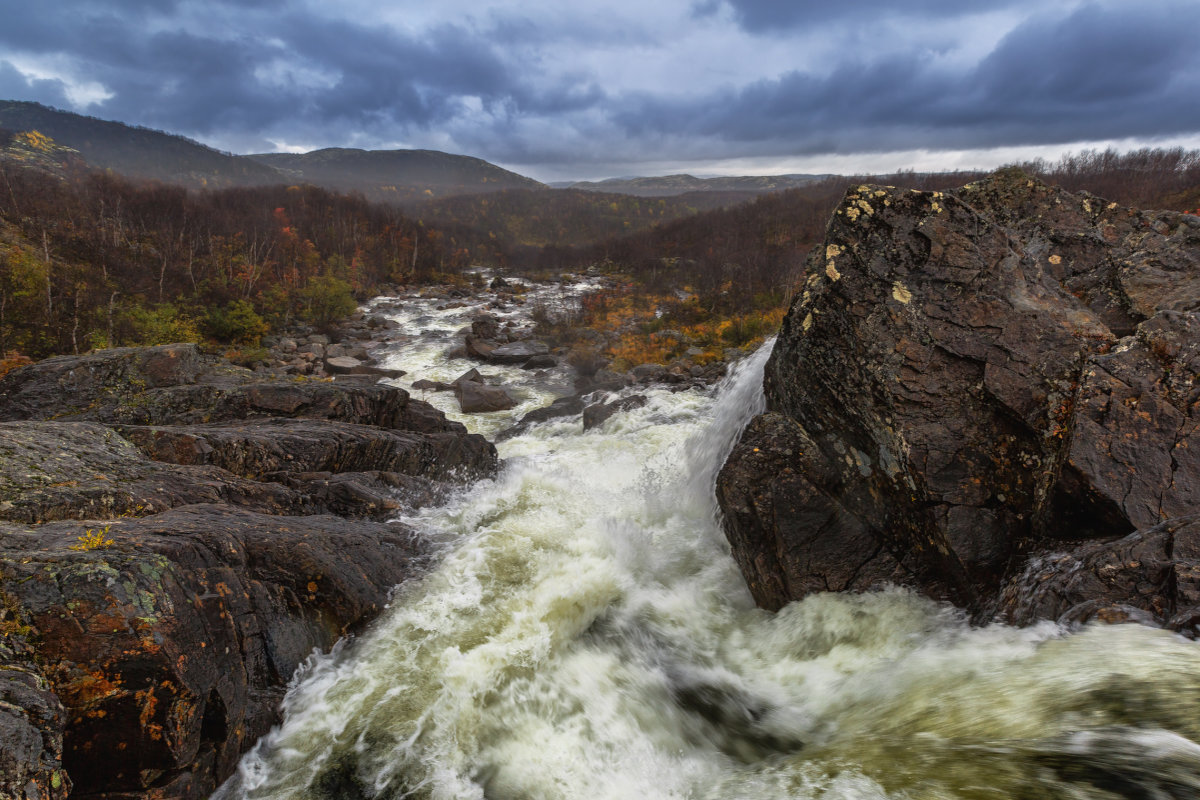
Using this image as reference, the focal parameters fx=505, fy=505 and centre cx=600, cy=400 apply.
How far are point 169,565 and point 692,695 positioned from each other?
4960 mm

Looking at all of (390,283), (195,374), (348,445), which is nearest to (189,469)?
(348,445)

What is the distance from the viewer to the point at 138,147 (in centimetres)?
11262

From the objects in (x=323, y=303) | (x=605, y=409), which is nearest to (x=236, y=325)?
(x=323, y=303)

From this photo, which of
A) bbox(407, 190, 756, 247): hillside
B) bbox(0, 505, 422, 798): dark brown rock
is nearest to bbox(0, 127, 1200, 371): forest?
bbox(0, 505, 422, 798): dark brown rock

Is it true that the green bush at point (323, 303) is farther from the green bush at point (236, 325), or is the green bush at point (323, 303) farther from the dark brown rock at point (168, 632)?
the dark brown rock at point (168, 632)

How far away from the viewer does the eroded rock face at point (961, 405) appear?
4625 mm

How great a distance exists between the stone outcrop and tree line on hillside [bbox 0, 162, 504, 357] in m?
12.4

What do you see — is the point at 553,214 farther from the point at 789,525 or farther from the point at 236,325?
the point at 789,525

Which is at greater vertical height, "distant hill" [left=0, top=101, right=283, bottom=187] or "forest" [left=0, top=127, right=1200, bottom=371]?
"distant hill" [left=0, top=101, right=283, bottom=187]

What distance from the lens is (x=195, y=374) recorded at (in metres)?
12.5

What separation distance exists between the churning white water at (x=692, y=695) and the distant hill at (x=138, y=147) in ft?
416

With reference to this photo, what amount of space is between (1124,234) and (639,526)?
28.7 feet

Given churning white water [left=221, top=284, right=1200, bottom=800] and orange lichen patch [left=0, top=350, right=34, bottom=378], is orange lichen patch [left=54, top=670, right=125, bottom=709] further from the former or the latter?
orange lichen patch [left=0, top=350, right=34, bottom=378]

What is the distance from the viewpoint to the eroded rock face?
462 cm
